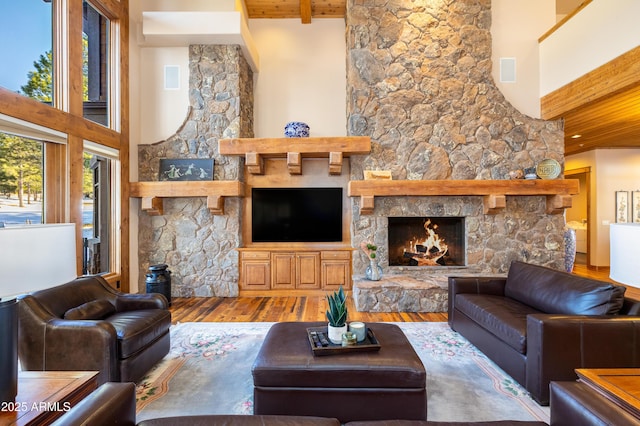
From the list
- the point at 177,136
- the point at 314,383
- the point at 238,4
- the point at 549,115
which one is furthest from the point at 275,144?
the point at 549,115

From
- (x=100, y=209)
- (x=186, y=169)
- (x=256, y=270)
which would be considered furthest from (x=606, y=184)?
(x=100, y=209)

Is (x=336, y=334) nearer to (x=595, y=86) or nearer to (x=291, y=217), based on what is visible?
(x=291, y=217)

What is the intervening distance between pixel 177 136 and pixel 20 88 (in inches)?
76.8

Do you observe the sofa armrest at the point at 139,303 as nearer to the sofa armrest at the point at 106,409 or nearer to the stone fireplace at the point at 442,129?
the sofa armrest at the point at 106,409

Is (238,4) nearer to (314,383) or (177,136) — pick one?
(177,136)

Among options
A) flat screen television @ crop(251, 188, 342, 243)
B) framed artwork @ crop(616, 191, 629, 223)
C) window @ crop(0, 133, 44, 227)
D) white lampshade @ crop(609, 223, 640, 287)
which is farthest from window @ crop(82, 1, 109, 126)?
framed artwork @ crop(616, 191, 629, 223)

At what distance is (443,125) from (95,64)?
5.08m

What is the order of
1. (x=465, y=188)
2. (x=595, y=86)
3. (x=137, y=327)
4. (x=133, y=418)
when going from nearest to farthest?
(x=133, y=418), (x=137, y=327), (x=595, y=86), (x=465, y=188)

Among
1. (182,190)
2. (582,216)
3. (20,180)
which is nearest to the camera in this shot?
(20,180)

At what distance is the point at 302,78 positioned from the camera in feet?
17.6

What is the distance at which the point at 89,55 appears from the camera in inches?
158

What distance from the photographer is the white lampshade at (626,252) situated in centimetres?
117

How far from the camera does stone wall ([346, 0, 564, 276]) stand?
4.60 meters

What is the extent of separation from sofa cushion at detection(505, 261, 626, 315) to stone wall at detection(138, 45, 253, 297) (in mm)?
3831
